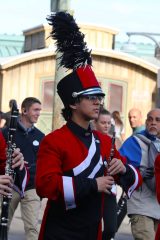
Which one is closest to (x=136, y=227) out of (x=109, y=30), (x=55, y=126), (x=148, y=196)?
(x=148, y=196)

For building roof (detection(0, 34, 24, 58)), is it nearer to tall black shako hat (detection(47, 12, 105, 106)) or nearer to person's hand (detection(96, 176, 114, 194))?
tall black shako hat (detection(47, 12, 105, 106))

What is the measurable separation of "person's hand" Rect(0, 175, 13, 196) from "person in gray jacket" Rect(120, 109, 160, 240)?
2.29 meters

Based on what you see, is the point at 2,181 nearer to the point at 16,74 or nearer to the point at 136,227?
the point at 136,227

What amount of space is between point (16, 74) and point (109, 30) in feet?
12.5

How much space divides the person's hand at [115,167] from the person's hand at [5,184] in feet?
2.17

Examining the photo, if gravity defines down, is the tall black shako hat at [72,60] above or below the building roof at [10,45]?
below

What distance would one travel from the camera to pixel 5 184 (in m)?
5.68

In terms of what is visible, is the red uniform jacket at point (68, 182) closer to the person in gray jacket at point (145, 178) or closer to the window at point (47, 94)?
the person in gray jacket at point (145, 178)

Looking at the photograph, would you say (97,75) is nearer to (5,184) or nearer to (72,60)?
(72,60)

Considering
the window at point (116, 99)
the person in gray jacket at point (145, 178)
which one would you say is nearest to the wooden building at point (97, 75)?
the window at point (116, 99)

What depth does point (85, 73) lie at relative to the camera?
5984 mm

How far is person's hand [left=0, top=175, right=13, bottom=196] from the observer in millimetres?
5656

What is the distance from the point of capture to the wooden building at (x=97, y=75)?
75.8 ft

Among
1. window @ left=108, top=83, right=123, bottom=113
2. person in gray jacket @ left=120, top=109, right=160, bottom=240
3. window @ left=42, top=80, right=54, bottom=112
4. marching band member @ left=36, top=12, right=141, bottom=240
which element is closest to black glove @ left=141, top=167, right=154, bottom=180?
person in gray jacket @ left=120, top=109, right=160, bottom=240
